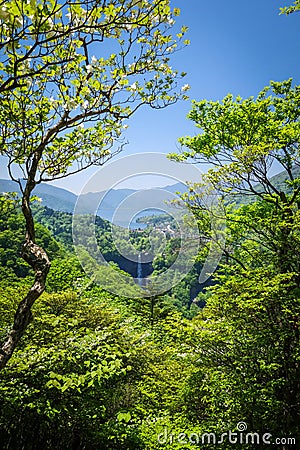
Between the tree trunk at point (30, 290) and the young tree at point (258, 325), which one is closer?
the tree trunk at point (30, 290)

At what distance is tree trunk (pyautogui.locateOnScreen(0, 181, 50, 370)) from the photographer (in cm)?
223

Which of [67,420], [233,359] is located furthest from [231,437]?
[67,420]

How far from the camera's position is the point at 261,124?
6527 mm

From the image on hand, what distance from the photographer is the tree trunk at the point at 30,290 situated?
223 cm

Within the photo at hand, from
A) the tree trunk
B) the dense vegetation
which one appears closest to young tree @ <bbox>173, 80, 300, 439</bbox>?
the dense vegetation

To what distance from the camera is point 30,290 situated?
94.1 inches

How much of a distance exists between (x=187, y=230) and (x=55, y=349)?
409 cm

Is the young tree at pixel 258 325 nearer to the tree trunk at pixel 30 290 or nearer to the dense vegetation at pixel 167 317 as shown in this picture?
the dense vegetation at pixel 167 317

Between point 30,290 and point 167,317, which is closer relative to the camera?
point 30,290

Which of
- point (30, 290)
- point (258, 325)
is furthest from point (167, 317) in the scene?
point (30, 290)

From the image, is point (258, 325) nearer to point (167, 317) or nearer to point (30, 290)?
point (167, 317)

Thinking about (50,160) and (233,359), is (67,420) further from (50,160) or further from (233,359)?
(50,160)

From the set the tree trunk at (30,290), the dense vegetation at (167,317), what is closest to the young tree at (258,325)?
the dense vegetation at (167,317)

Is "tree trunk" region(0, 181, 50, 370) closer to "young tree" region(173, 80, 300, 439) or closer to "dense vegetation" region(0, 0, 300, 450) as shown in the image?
"dense vegetation" region(0, 0, 300, 450)
